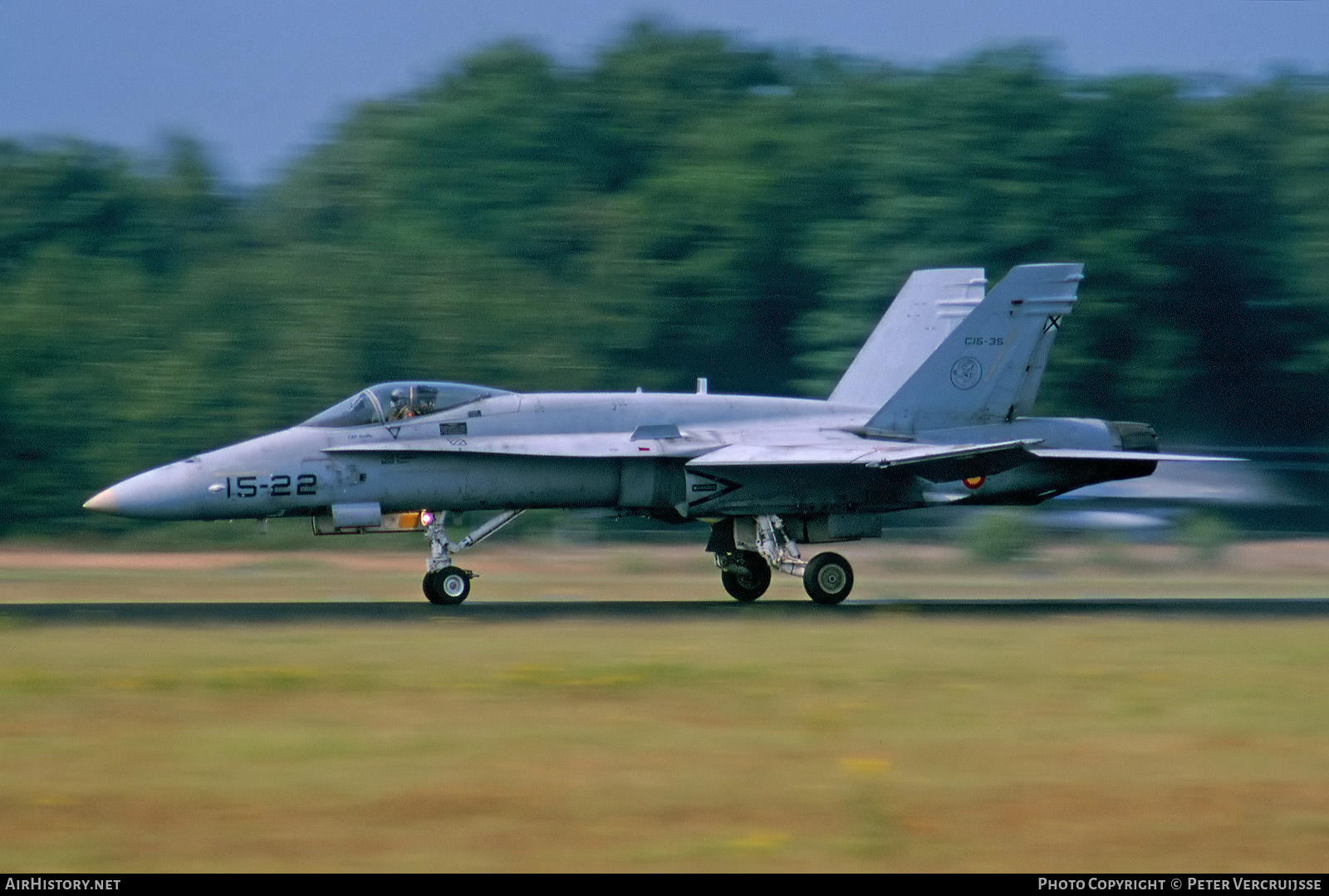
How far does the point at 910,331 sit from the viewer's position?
20.9m

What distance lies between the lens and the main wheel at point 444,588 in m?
17.6

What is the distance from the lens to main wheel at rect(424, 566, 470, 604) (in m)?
17.6

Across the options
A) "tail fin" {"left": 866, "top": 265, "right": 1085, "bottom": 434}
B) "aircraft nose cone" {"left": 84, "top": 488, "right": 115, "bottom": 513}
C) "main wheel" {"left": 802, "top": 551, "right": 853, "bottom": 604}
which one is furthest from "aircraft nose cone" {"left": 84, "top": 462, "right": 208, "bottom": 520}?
"tail fin" {"left": 866, "top": 265, "right": 1085, "bottom": 434}

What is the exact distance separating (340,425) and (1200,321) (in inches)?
1079

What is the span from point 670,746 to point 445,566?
8.85 meters

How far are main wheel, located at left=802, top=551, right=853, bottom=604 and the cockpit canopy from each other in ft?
13.3

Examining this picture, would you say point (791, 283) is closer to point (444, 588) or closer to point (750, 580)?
point (750, 580)

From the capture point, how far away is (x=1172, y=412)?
126 feet

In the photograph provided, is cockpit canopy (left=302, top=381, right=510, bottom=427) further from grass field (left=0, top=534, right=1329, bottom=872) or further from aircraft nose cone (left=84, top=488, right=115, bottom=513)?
grass field (left=0, top=534, right=1329, bottom=872)

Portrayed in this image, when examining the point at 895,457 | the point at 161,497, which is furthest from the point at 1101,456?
the point at 161,497

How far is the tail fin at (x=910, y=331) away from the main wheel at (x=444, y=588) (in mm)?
5959
